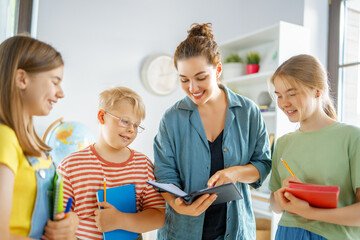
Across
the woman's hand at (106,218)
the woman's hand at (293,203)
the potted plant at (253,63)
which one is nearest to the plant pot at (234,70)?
the potted plant at (253,63)

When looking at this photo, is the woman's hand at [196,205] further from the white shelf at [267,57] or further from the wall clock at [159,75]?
the wall clock at [159,75]

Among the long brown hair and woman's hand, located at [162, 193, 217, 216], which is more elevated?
the long brown hair

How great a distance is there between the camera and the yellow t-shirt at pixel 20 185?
83 centimetres

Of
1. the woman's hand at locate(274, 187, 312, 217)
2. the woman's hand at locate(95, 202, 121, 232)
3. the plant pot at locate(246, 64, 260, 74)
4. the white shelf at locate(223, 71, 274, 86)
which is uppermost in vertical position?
the plant pot at locate(246, 64, 260, 74)

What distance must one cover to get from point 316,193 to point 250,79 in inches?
88.5

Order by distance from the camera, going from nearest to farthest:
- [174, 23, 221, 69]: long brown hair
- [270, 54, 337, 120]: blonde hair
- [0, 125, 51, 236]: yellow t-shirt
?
[0, 125, 51, 236]: yellow t-shirt → [270, 54, 337, 120]: blonde hair → [174, 23, 221, 69]: long brown hair

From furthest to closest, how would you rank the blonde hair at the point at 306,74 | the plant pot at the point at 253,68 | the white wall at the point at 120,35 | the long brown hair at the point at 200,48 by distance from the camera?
1. the plant pot at the point at 253,68
2. the white wall at the point at 120,35
3. the long brown hair at the point at 200,48
4. the blonde hair at the point at 306,74

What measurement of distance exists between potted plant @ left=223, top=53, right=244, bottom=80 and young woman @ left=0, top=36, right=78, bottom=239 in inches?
103

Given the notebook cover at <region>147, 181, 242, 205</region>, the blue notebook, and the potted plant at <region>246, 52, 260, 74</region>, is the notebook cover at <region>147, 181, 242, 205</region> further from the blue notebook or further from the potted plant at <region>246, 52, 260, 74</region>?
the potted plant at <region>246, 52, 260, 74</region>

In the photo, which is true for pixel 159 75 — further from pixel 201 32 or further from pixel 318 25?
pixel 201 32

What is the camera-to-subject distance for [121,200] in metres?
1.27

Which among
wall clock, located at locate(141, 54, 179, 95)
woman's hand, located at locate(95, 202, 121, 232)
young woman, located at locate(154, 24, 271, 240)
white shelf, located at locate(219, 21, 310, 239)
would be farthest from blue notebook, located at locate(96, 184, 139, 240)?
wall clock, located at locate(141, 54, 179, 95)

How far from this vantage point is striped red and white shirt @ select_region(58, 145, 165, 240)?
48.8 inches

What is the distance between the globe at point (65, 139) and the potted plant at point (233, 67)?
1.57 meters
